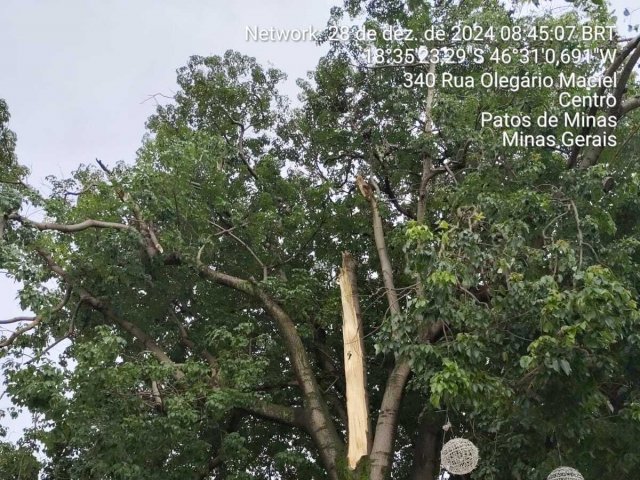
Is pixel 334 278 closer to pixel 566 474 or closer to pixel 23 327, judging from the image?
pixel 23 327

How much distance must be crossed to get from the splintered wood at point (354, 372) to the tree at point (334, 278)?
15cm

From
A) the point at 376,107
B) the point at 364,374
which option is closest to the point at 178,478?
the point at 364,374

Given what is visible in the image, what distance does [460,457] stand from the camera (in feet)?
17.0

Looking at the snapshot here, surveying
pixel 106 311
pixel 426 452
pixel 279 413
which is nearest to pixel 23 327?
pixel 106 311

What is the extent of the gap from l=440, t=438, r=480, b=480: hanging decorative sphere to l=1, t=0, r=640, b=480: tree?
38 cm

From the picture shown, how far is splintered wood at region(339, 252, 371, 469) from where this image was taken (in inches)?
271

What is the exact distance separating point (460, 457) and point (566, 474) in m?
0.76

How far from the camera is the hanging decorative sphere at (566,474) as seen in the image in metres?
4.86

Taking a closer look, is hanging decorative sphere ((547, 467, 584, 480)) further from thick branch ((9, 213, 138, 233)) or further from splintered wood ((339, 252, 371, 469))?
thick branch ((9, 213, 138, 233))

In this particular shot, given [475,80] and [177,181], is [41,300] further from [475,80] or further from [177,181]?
[475,80]

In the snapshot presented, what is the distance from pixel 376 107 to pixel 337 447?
16.3 feet

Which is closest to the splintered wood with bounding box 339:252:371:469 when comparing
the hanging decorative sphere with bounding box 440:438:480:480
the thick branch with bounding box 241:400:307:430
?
the thick branch with bounding box 241:400:307:430

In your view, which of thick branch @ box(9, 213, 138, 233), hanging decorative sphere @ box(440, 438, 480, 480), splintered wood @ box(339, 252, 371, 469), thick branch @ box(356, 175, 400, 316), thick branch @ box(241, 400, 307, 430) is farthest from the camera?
thick branch @ box(356, 175, 400, 316)

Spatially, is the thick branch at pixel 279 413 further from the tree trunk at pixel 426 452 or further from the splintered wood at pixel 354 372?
the tree trunk at pixel 426 452
